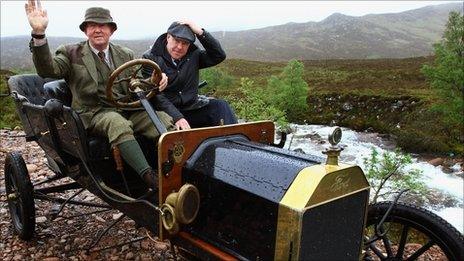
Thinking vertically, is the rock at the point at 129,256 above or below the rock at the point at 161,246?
above

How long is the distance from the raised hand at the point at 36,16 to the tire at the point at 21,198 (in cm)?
172

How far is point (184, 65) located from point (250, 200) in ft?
6.90

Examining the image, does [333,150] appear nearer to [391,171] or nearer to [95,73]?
[95,73]

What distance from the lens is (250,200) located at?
9.09 feet

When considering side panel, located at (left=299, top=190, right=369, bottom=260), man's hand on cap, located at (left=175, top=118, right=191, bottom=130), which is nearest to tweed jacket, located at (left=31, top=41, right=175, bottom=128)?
man's hand on cap, located at (left=175, top=118, right=191, bottom=130)

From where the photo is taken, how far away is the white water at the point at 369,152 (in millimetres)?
12258

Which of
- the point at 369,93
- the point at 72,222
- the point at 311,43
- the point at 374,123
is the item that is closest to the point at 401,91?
the point at 369,93

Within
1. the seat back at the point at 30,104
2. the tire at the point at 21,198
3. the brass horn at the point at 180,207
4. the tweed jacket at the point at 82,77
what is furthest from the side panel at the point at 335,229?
the tire at the point at 21,198

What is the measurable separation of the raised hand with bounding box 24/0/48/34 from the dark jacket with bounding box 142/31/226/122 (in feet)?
3.44

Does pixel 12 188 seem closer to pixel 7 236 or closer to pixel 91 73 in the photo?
pixel 7 236

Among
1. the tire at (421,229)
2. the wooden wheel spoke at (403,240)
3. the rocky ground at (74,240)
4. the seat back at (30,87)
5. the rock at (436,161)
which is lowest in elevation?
the rock at (436,161)

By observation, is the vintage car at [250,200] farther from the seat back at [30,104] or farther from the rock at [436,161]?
the rock at [436,161]

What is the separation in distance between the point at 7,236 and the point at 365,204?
3.91 meters

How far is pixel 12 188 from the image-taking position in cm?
506
